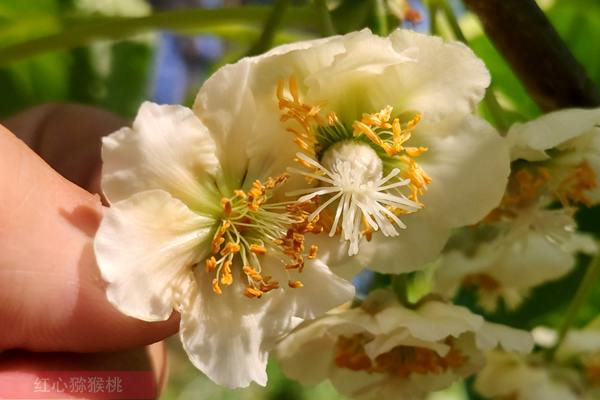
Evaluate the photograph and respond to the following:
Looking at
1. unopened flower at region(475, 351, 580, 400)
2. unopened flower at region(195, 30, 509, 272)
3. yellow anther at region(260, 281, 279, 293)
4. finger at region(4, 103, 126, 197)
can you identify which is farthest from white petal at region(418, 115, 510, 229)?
finger at region(4, 103, 126, 197)

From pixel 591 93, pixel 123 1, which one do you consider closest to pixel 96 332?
pixel 591 93

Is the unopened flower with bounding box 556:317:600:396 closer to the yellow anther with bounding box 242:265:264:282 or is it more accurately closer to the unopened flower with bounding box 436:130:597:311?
the unopened flower with bounding box 436:130:597:311

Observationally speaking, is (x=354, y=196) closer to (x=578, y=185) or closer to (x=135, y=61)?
(x=578, y=185)

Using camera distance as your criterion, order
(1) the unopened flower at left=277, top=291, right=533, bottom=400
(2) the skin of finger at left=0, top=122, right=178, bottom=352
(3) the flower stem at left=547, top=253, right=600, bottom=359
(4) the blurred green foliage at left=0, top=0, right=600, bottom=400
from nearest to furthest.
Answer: (2) the skin of finger at left=0, top=122, right=178, bottom=352, (1) the unopened flower at left=277, top=291, right=533, bottom=400, (3) the flower stem at left=547, top=253, right=600, bottom=359, (4) the blurred green foliage at left=0, top=0, right=600, bottom=400

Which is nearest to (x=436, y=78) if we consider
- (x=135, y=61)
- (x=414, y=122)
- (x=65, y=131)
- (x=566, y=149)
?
(x=414, y=122)

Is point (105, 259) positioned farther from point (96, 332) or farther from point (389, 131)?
point (389, 131)

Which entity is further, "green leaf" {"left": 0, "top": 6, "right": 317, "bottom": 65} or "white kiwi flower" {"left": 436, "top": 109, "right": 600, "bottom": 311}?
"green leaf" {"left": 0, "top": 6, "right": 317, "bottom": 65}

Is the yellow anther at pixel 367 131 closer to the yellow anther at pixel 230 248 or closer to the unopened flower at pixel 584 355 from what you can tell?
the yellow anther at pixel 230 248
